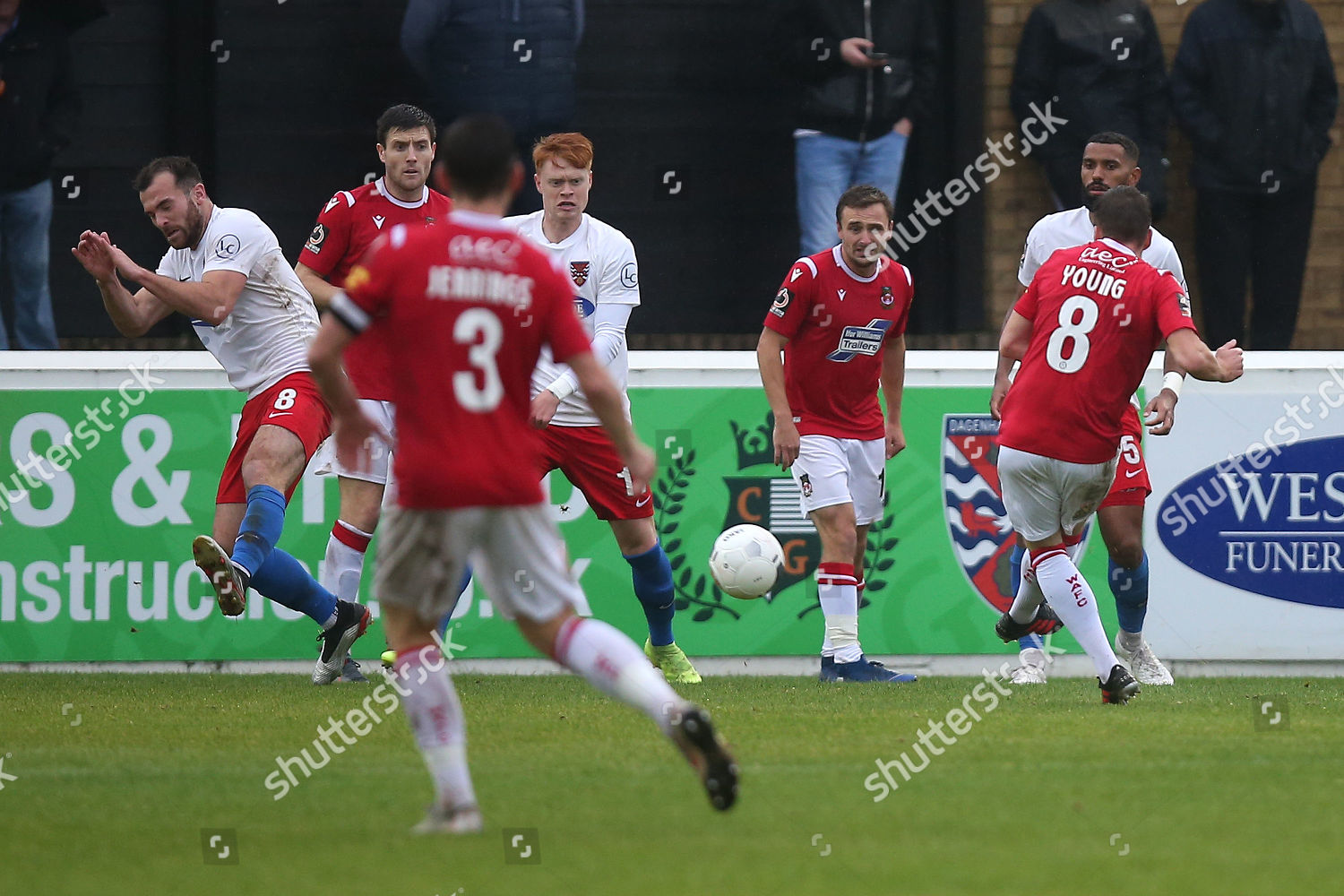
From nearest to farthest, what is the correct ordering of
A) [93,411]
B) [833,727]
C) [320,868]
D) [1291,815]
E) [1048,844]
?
[320,868] → [1048,844] → [1291,815] → [833,727] → [93,411]

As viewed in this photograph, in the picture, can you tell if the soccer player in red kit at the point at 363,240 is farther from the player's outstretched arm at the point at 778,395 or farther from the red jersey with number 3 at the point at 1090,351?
the red jersey with number 3 at the point at 1090,351

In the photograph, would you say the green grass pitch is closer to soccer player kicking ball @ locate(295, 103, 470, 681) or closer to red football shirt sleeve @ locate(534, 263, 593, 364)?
soccer player kicking ball @ locate(295, 103, 470, 681)

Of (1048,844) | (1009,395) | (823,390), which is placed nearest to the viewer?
(1048,844)

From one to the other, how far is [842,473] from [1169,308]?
74.6 inches

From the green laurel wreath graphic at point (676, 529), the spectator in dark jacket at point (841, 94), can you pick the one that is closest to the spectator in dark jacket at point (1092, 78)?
the spectator in dark jacket at point (841, 94)

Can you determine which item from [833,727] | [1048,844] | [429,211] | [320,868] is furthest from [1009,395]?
[320,868]

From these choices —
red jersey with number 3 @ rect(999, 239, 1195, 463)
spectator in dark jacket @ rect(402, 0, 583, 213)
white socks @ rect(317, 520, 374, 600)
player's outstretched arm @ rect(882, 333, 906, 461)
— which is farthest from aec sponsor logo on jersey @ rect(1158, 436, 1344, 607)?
white socks @ rect(317, 520, 374, 600)

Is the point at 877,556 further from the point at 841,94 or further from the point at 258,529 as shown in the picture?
the point at 258,529

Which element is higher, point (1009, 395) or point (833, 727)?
point (1009, 395)

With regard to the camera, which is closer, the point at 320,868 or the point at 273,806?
the point at 320,868

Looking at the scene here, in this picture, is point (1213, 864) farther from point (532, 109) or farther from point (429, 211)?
point (532, 109)

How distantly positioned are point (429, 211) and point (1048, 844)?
5.19 meters

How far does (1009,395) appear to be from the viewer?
747 cm

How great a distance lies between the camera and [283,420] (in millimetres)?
7949
